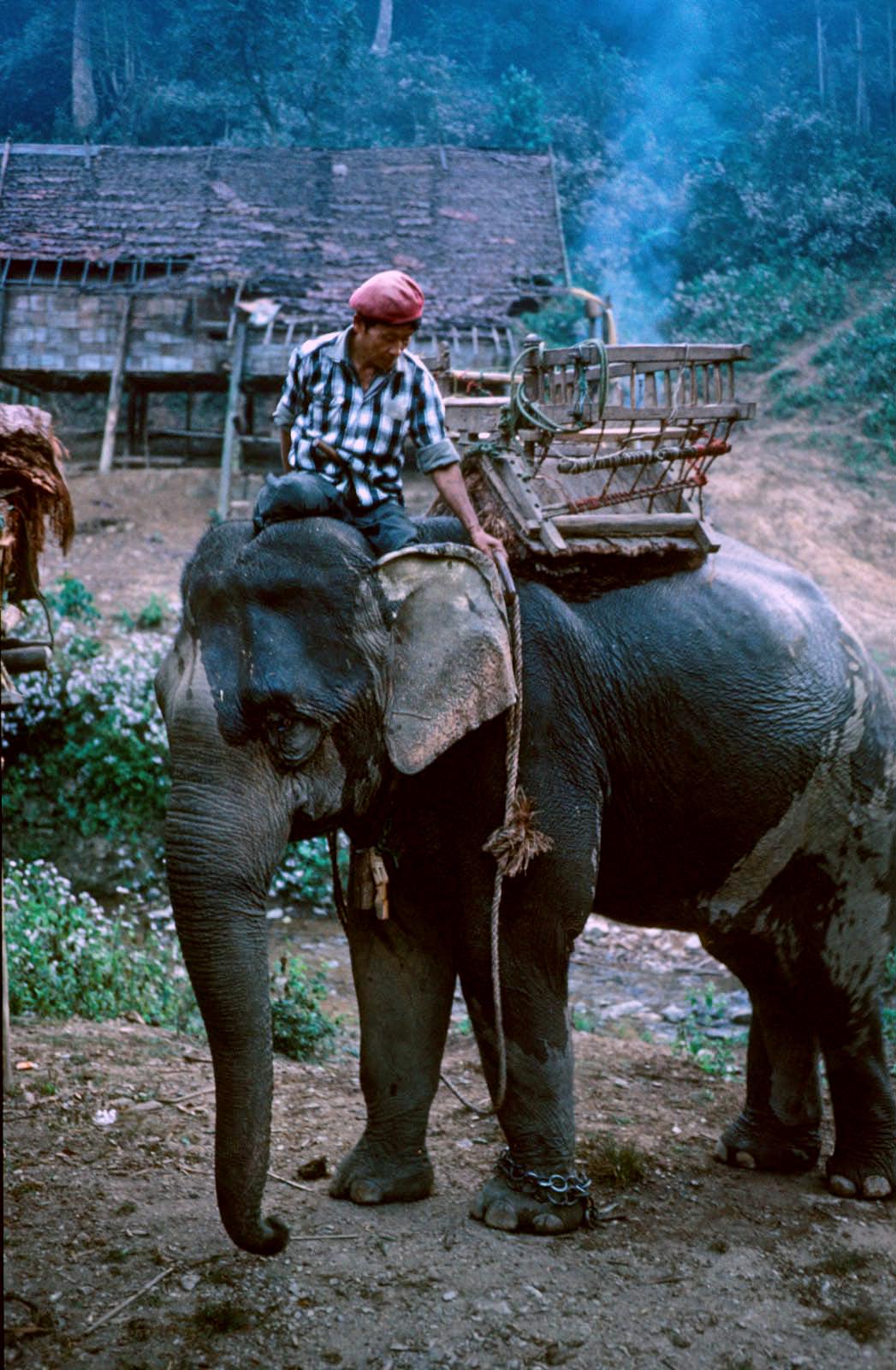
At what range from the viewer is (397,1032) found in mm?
4379

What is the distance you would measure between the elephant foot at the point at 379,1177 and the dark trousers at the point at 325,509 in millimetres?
1984

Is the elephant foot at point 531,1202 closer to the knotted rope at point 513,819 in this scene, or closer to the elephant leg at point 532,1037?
the elephant leg at point 532,1037

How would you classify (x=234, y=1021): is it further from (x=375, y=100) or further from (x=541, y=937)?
(x=375, y=100)

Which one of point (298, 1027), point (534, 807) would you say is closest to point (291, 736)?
point (534, 807)

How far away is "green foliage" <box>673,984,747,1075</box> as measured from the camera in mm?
6113

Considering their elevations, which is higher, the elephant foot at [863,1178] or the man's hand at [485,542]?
the man's hand at [485,542]

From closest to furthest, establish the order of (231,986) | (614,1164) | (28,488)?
(231,986) → (614,1164) → (28,488)

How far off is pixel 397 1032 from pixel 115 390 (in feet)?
22.6

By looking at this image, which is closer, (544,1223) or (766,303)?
(544,1223)

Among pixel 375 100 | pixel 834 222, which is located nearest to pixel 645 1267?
pixel 834 222

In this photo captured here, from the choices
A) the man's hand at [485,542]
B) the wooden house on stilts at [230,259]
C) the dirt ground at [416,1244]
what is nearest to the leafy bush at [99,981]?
the dirt ground at [416,1244]

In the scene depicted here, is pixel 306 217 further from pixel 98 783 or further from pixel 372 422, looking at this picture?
pixel 372 422

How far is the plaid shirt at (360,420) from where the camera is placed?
3934 mm

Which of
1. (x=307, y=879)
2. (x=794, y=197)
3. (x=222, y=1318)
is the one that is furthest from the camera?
(x=307, y=879)
